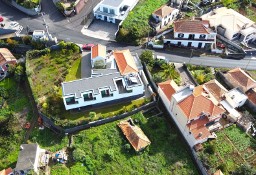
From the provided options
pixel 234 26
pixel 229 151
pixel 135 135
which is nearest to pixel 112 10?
pixel 234 26

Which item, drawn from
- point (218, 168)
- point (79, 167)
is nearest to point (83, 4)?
point (79, 167)

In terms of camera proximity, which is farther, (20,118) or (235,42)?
(235,42)

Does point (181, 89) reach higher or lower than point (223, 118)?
higher

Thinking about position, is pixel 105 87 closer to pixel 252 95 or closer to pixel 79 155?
pixel 79 155

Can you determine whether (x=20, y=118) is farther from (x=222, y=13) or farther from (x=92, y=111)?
(x=222, y=13)

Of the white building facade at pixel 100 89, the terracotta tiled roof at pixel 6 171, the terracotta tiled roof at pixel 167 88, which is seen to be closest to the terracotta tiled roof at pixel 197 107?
the terracotta tiled roof at pixel 167 88
